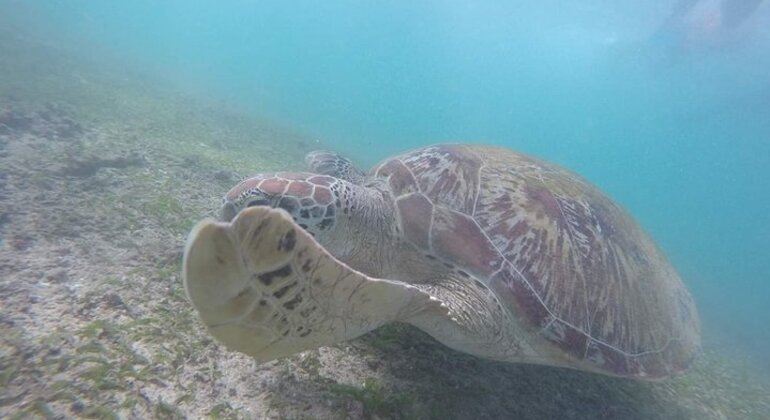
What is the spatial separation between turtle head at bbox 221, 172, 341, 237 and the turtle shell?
54cm

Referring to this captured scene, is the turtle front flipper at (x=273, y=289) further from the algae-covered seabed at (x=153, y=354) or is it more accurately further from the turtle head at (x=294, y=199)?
the turtle head at (x=294, y=199)

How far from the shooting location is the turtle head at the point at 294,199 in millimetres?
2260

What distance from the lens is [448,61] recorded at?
10675 centimetres

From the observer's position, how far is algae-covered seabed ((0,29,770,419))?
1.67 metres

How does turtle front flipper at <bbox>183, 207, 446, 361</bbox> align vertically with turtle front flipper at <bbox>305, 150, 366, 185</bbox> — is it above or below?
below

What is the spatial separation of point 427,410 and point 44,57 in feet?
49.9

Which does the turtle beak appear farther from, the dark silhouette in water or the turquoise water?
the dark silhouette in water

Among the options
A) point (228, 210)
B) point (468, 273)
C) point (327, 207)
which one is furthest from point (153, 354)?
point (468, 273)

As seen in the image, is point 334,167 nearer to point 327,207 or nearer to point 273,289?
point 327,207

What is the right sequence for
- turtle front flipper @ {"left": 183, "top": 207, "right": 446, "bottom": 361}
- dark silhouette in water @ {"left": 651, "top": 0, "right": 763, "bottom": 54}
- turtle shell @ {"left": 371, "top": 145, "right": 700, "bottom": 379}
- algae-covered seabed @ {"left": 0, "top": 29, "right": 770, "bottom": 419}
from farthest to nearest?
dark silhouette in water @ {"left": 651, "top": 0, "right": 763, "bottom": 54}, turtle shell @ {"left": 371, "top": 145, "right": 700, "bottom": 379}, algae-covered seabed @ {"left": 0, "top": 29, "right": 770, "bottom": 419}, turtle front flipper @ {"left": 183, "top": 207, "right": 446, "bottom": 361}

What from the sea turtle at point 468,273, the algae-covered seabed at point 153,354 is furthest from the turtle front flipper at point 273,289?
the algae-covered seabed at point 153,354

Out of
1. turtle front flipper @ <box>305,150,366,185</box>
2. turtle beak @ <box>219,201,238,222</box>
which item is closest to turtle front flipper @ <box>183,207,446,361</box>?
turtle beak @ <box>219,201,238,222</box>

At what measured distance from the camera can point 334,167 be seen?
3.60 m

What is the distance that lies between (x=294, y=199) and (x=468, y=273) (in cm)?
114
